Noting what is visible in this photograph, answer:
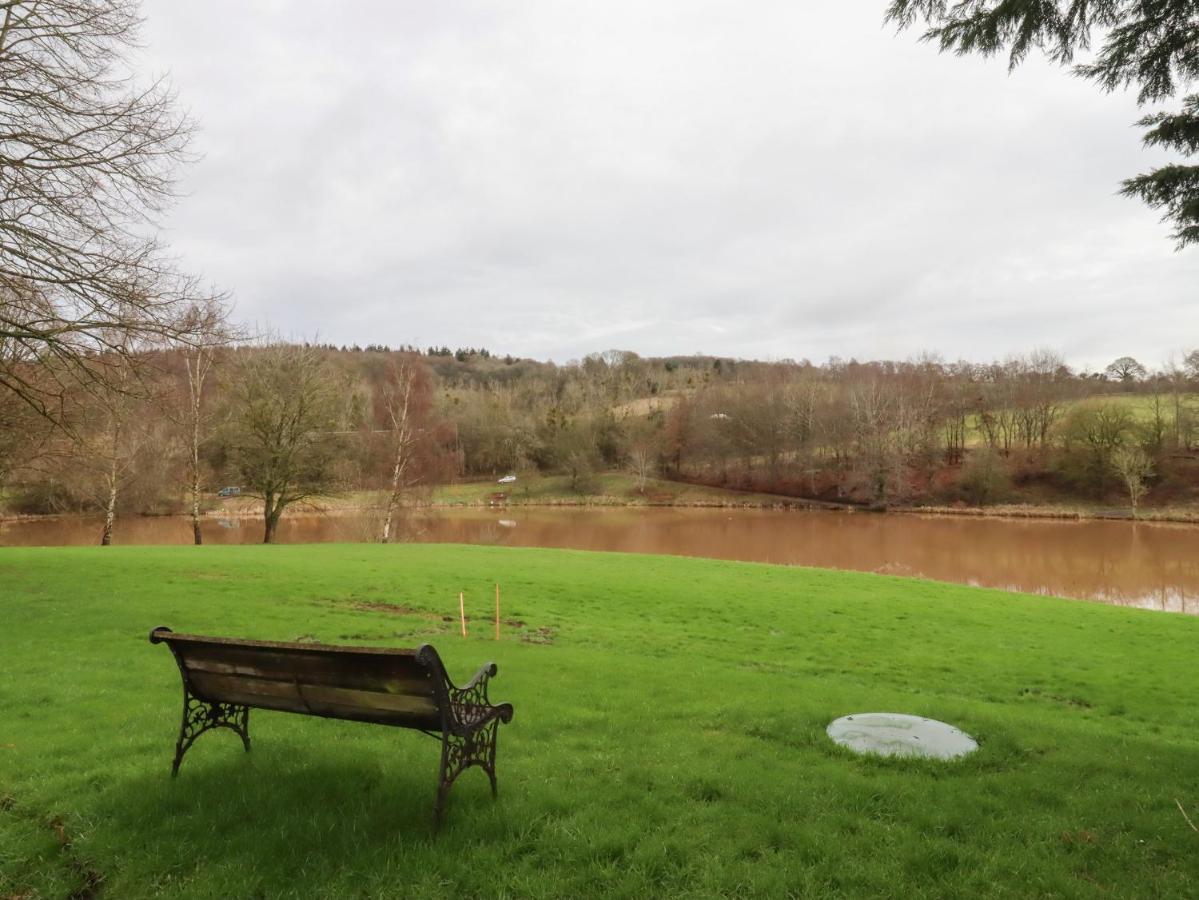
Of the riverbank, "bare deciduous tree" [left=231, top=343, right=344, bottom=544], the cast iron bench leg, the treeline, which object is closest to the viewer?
the cast iron bench leg

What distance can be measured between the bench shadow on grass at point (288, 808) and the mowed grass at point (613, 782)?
16 millimetres

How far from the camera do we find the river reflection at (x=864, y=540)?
2583 centimetres

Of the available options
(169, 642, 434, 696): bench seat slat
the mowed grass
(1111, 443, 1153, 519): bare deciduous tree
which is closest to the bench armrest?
(169, 642, 434, 696): bench seat slat

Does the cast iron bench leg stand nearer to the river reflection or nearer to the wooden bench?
the wooden bench

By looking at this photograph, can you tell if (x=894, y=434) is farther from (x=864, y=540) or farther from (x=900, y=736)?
(x=900, y=736)

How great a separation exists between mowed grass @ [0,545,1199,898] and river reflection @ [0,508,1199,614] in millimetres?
17715

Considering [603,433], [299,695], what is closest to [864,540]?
[299,695]

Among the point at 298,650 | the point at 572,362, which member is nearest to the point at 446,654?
the point at 298,650

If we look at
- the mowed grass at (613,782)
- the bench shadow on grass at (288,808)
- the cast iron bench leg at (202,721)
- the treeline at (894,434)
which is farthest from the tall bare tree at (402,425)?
the treeline at (894,434)

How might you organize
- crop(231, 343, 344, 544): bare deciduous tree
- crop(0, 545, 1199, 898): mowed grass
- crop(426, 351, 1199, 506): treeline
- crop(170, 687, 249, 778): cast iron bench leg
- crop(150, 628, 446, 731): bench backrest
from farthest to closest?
crop(426, 351, 1199, 506): treeline → crop(231, 343, 344, 544): bare deciduous tree → crop(170, 687, 249, 778): cast iron bench leg → crop(150, 628, 446, 731): bench backrest → crop(0, 545, 1199, 898): mowed grass

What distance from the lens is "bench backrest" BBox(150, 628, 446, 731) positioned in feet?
11.8

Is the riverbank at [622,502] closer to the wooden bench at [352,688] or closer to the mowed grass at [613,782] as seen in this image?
the mowed grass at [613,782]

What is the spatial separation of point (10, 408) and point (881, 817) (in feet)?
60.6

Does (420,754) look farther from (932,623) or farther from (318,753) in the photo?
(932,623)
